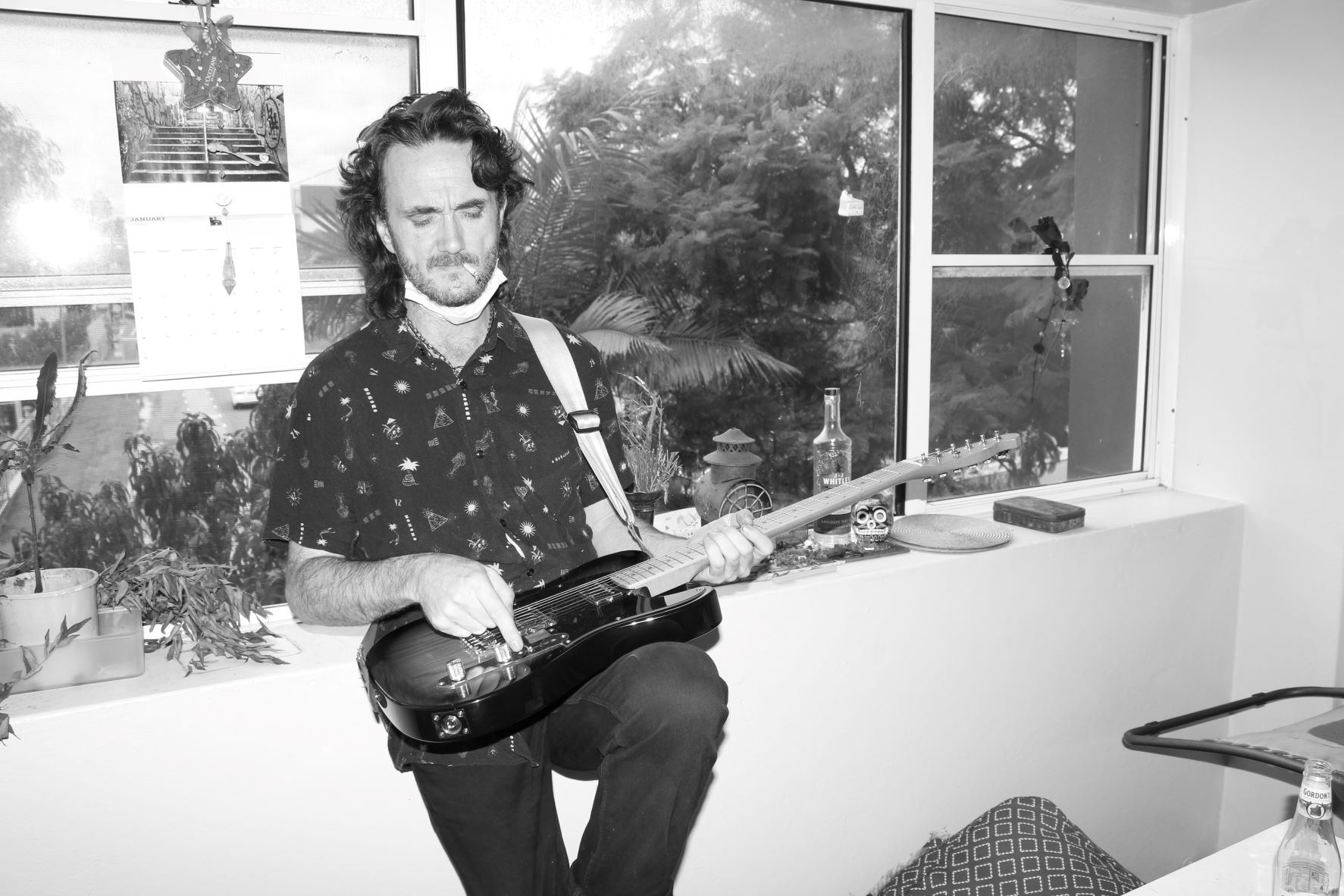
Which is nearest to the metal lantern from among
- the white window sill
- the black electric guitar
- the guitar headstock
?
the white window sill

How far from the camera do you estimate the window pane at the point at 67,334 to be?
5.63ft

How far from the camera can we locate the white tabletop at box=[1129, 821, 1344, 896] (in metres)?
1.45

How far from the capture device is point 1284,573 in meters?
2.78

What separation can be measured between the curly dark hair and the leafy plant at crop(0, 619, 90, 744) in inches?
27.7

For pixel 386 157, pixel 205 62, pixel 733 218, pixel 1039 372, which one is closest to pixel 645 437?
pixel 733 218

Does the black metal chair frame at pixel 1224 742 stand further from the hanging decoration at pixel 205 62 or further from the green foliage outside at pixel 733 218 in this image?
the hanging decoration at pixel 205 62

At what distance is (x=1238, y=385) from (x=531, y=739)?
2334mm

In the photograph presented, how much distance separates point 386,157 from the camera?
1.66 meters

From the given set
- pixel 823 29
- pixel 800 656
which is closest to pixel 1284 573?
pixel 800 656

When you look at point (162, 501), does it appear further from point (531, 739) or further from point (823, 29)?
point (823, 29)

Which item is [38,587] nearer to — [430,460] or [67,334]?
[67,334]

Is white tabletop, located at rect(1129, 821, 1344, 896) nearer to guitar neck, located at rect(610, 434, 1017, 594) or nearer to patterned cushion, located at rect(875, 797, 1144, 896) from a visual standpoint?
patterned cushion, located at rect(875, 797, 1144, 896)

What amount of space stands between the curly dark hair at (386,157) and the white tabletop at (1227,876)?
4.79 feet

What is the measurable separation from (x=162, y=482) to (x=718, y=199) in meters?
1.36
